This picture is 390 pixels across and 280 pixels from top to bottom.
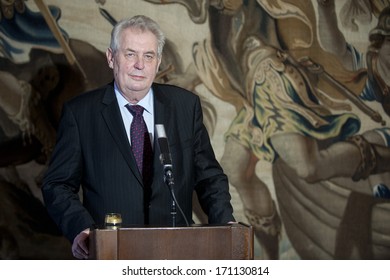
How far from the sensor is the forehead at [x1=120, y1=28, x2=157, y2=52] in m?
4.14

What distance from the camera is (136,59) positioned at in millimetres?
4164

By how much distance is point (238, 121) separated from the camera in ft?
20.4

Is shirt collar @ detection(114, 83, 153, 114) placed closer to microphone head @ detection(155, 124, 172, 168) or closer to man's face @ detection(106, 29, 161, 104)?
man's face @ detection(106, 29, 161, 104)

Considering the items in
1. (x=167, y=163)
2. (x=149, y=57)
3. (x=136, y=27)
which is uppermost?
(x=136, y=27)

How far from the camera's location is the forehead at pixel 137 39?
414cm

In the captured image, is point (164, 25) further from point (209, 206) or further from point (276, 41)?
point (209, 206)

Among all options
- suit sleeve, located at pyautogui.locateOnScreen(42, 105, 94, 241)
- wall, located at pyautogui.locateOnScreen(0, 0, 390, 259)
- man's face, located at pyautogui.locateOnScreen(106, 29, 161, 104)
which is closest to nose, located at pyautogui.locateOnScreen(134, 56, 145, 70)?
man's face, located at pyautogui.locateOnScreen(106, 29, 161, 104)

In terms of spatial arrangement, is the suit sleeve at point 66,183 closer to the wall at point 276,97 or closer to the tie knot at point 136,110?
the tie knot at point 136,110

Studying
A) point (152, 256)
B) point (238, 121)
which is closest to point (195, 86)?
point (238, 121)

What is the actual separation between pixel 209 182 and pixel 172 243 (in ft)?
3.51

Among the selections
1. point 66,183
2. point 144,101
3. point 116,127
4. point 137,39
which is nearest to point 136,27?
point 137,39

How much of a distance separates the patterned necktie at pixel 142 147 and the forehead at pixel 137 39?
0.39 metres

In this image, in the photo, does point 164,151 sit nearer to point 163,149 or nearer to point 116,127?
point 163,149

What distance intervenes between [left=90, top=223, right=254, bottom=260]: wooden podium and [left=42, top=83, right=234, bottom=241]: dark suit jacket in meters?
0.76
